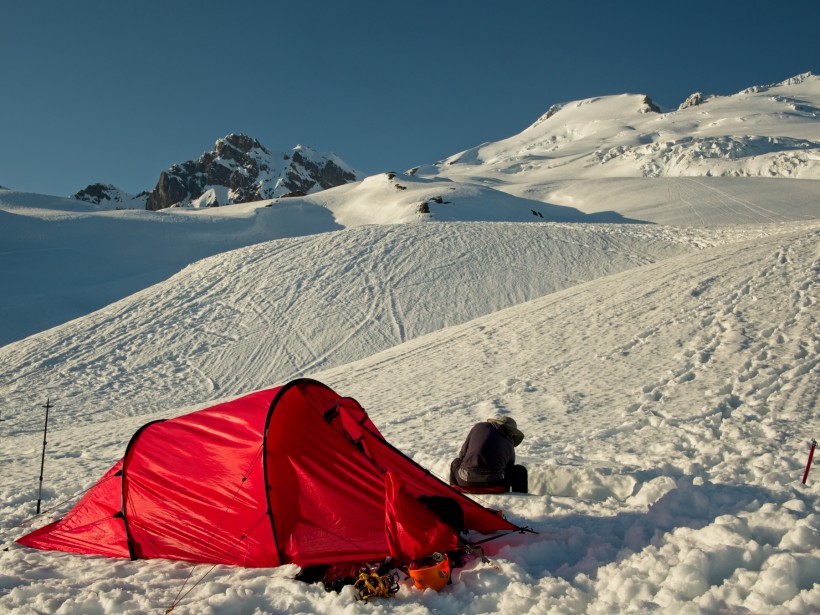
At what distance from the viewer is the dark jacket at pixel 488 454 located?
6.28 m

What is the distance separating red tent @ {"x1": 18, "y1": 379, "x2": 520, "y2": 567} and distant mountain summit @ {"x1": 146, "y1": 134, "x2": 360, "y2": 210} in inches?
5701

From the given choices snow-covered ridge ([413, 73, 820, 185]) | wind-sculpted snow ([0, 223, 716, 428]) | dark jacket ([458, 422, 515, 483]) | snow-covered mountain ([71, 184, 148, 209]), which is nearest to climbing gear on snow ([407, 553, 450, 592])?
dark jacket ([458, 422, 515, 483])

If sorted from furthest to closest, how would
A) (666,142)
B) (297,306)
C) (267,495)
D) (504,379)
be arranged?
1. (666,142)
2. (297,306)
3. (504,379)
4. (267,495)

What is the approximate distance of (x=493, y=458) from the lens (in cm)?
629

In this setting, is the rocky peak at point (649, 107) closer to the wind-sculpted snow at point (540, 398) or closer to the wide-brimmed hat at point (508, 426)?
the wind-sculpted snow at point (540, 398)

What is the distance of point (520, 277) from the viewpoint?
2295cm

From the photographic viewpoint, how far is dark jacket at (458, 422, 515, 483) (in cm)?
628

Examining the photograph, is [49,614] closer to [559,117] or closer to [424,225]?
[424,225]

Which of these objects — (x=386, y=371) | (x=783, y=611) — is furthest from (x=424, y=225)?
(x=783, y=611)

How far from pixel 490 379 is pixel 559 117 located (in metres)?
152

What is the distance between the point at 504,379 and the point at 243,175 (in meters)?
156

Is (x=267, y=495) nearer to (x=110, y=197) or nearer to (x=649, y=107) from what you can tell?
(x=649, y=107)

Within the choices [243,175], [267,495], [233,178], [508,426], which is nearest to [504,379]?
[508,426]

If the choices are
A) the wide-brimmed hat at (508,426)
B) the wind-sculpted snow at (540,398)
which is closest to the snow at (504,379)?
the wind-sculpted snow at (540,398)
